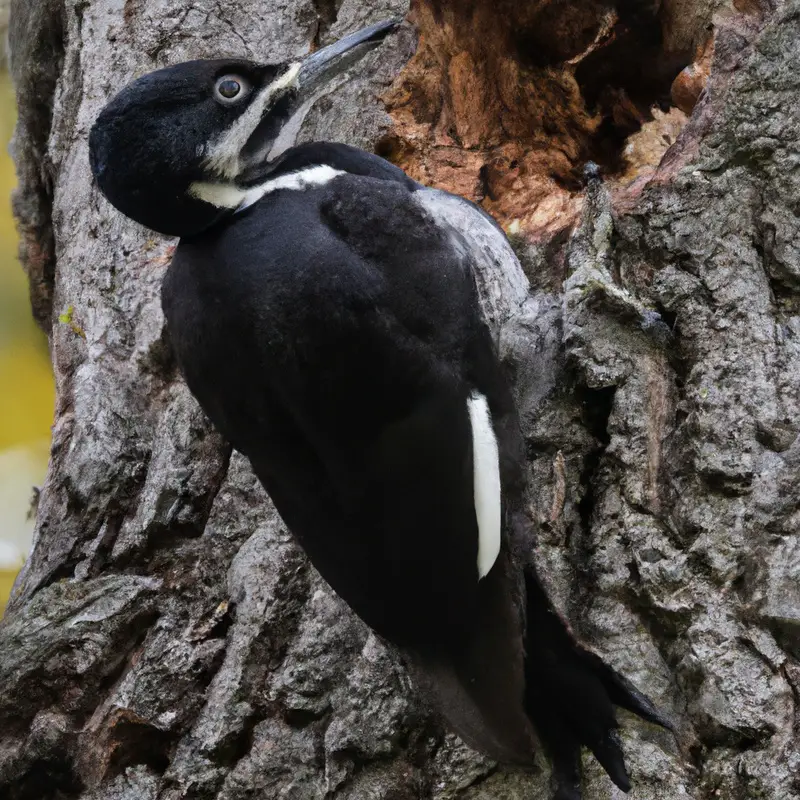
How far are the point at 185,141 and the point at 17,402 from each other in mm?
1317

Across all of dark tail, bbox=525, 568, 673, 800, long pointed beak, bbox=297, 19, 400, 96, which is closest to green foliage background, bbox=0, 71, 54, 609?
long pointed beak, bbox=297, 19, 400, 96

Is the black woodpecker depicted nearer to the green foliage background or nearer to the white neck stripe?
the white neck stripe

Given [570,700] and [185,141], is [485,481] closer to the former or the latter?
[570,700]

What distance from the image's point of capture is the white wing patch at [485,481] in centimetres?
145

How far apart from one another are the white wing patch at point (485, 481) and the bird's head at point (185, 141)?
1.67ft

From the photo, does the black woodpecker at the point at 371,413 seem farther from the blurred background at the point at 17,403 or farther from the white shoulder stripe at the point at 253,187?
the blurred background at the point at 17,403

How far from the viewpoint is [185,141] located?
151cm

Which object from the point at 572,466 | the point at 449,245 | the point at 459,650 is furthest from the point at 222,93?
the point at 459,650

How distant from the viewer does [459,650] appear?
4.73 ft

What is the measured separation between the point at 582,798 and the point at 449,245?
0.86 metres

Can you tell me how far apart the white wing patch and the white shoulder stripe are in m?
0.45

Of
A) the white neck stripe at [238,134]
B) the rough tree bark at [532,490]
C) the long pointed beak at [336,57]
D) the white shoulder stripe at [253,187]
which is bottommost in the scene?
the rough tree bark at [532,490]

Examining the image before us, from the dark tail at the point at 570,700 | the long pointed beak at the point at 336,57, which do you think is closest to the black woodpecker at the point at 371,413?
the dark tail at the point at 570,700

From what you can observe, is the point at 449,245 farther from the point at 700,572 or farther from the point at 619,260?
the point at 700,572
